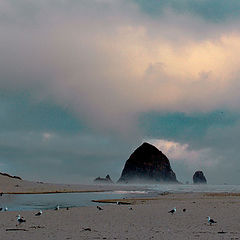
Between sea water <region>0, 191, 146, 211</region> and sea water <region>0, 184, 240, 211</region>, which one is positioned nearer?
sea water <region>0, 191, 146, 211</region>

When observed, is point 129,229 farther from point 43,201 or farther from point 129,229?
point 43,201

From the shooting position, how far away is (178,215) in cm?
2900

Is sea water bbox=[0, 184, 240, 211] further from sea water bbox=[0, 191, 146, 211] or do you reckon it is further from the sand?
the sand

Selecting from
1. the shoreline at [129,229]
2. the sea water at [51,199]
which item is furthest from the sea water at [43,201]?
the shoreline at [129,229]

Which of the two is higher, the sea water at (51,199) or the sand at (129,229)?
the sea water at (51,199)

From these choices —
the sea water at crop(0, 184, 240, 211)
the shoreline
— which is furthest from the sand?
the sea water at crop(0, 184, 240, 211)

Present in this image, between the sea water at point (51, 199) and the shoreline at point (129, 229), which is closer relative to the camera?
the shoreline at point (129, 229)

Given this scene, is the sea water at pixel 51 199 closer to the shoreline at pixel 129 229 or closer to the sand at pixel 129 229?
the sand at pixel 129 229

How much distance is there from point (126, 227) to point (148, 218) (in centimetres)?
545

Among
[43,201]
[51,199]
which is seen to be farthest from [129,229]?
[51,199]

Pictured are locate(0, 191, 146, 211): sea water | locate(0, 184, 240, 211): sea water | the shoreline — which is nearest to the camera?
Answer: the shoreline

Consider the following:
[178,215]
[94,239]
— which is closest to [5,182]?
[178,215]

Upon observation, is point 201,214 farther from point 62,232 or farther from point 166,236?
point 62,232

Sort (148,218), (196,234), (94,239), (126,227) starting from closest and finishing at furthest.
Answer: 1. (94,239)
2. (196,234)
3. (126,227)
4. (148,218)
